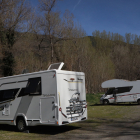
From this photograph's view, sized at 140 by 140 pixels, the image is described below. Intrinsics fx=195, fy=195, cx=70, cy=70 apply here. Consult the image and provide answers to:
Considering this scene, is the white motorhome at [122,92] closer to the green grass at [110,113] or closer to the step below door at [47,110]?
the green grass at [110,113]

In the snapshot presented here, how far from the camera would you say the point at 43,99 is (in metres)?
8.70

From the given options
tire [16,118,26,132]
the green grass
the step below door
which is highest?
the step below door

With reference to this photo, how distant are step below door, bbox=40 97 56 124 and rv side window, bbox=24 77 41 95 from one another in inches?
20.5

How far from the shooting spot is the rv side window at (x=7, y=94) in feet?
32.4

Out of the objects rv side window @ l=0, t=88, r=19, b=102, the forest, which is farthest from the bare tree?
rv side window @ l=0, t=88, r=19, b=102

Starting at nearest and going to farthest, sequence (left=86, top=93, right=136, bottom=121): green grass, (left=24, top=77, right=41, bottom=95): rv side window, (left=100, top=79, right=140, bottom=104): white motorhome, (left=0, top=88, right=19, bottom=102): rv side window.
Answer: (left=24, top=77, right=41, bottom=95): rv side window → (left=0, top=88, right=19, bottom=102): rv side window → (left=86, top=93, right=136, bottom=121): green grass → (left=100, top=79, right=140, bottom=104): white motorhome

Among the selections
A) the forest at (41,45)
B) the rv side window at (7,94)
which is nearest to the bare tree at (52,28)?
the forest at (41,45)

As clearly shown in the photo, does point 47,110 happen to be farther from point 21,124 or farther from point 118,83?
point 118,83

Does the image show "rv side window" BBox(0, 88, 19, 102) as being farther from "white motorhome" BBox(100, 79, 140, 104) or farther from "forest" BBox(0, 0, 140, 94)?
"white motorhome" BBox(100, 79, 140, 104)

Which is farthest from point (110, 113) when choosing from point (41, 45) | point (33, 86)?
point (41, 45)

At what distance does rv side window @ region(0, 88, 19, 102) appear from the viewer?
389 inches

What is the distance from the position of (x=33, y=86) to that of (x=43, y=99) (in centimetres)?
85

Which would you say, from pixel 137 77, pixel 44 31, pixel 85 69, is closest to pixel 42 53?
pixel 44 31

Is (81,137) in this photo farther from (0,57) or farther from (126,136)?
(0,57)
